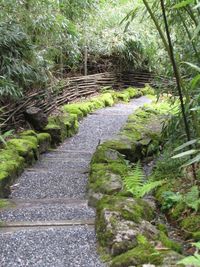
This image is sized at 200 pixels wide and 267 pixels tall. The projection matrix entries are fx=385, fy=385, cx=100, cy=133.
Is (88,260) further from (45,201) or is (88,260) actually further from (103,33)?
(103,33)

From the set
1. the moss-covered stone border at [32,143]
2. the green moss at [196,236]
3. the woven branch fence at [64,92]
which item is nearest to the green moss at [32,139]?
the moss-covered stone border at [32,143]

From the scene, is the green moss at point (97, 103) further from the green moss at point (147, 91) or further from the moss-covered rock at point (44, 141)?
the moss-covered rock at point (44, 141)

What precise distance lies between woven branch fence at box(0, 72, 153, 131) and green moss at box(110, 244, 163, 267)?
10.0 feet

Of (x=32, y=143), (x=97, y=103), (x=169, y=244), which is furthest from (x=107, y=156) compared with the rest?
(x=97, y=103)

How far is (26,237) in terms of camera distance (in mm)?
2264

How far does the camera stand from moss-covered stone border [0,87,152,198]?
138 inches

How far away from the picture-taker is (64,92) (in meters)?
8.02

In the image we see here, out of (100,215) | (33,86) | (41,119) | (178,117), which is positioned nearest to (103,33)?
(33,86)

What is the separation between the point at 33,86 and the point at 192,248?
164 inches

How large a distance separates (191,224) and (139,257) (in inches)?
29.8

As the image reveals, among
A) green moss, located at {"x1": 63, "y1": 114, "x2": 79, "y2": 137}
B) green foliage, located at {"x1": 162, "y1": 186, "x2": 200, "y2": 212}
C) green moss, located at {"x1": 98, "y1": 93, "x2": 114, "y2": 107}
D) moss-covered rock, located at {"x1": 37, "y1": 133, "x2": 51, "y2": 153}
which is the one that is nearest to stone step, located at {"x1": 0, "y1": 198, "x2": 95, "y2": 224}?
green foliage, located at {"x1": 162, "y1": 186, "x2": 200, "y2": 212}

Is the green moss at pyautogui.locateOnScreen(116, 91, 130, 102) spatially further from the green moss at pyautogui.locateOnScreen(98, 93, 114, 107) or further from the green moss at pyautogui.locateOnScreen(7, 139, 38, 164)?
the green moss at pyautogui.locateOnScreen(7, 139, 38, 164)

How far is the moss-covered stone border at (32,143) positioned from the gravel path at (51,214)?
107mm

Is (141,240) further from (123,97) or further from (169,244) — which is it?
→ (123,97)
